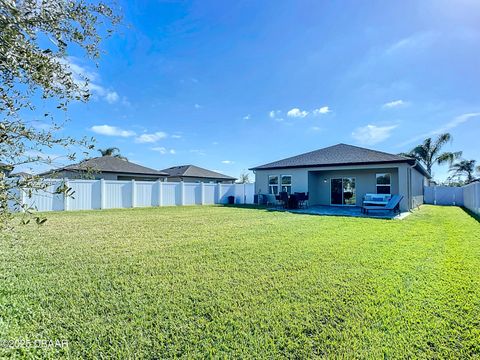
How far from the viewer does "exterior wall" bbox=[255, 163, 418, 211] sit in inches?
585

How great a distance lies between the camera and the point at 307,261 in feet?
16.1

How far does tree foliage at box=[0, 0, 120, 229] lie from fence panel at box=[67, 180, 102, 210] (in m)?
14.2

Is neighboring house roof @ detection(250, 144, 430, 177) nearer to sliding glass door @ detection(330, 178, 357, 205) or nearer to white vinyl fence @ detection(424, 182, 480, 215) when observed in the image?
sliding glass door @ detection(330, 178, 357, 205)

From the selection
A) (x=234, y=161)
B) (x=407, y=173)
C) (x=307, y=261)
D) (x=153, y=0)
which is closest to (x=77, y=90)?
(x=307, y=261)

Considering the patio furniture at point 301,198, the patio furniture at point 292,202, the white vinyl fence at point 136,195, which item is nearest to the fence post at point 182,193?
the white vinyl fence at point 136,195

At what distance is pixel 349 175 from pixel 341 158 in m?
1.65

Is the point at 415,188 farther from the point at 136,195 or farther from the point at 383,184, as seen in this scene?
the point at 136,195

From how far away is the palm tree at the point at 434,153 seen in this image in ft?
90.2

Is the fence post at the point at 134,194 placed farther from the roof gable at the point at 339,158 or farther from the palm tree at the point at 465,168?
the palm tree at the point at 465,168

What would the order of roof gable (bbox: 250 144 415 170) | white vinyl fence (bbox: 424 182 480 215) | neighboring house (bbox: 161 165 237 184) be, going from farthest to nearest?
neighboring house (bbox: 161 165 237 184), white vinyl fence (bbox: 424 182 480 215), roof gable (bbox: 250 144 415 170)

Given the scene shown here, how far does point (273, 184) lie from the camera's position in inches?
813

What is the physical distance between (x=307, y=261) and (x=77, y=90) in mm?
4684

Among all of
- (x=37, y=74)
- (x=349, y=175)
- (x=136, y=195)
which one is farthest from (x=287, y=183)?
(x=37, y=74)

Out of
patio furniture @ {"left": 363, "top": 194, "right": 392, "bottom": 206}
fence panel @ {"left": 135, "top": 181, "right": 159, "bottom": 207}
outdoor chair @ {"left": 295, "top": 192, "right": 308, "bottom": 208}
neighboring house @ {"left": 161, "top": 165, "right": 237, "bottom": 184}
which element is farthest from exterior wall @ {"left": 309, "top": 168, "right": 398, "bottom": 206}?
neighboring house @ {"left": 161, "top": 165, "right": 237, "bottom": 184}
